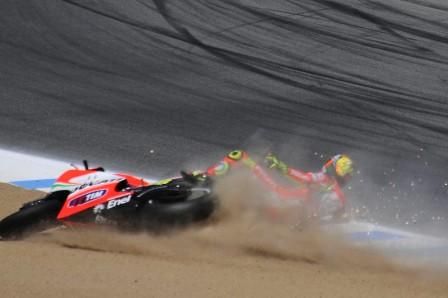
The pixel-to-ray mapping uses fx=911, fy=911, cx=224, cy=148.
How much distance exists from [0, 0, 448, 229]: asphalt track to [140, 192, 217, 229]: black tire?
2.12 m

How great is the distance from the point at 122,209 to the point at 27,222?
0.84 m

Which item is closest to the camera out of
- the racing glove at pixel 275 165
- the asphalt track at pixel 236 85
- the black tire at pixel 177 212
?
the black tire at pixel 177 212

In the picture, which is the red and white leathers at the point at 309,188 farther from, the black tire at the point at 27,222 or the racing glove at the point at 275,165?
the black tire at the point at 27,222

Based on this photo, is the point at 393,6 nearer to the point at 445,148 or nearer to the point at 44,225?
the point at 445,148

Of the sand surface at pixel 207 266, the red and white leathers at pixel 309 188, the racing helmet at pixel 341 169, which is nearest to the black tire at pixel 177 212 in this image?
the sand surface at pixel 207 266

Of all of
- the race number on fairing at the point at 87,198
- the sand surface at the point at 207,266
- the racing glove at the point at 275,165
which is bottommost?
the sand surface at the point at 207,266

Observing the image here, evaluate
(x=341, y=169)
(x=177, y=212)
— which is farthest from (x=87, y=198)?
(x=341, y=169)

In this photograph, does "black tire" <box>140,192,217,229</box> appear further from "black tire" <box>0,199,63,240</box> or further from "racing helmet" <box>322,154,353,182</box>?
"racing helmet" <box>322,154,353,182</box>

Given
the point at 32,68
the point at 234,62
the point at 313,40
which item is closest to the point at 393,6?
the point at 313,40

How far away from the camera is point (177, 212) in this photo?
788 centimetres

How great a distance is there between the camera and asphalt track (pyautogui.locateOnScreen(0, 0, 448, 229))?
1060 centimetres

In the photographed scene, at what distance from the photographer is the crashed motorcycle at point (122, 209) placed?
791 centimetres

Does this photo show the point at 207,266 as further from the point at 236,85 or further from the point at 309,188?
the point at 236,85


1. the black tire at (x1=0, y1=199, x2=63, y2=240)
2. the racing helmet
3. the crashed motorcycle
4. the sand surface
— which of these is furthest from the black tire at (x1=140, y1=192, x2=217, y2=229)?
the racing helmet
